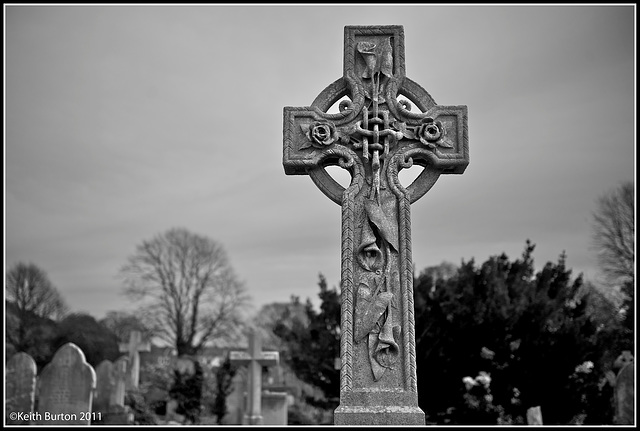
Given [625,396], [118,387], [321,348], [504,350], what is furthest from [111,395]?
[625,396]

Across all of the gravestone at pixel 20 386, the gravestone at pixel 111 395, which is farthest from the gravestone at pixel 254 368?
the gravestone at pixel 20 386

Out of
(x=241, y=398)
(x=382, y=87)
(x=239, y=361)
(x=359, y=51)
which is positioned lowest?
(x=241, y=398)

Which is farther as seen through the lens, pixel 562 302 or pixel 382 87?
pixel 562 302

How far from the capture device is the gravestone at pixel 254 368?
54.2 feet

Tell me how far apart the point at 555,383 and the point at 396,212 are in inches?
421

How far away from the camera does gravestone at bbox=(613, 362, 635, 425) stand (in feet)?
35.9

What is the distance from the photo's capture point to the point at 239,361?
1711cm

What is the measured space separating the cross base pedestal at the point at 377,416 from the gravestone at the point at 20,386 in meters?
11.0

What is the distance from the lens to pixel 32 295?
31.8 m

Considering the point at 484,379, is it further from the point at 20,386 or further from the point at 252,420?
the point at 20,386

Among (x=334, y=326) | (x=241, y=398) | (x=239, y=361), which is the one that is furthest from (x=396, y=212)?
(x=241, y=398)

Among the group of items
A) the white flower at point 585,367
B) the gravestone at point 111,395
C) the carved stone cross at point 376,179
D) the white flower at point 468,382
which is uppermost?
the carved stone cross at point 376,179

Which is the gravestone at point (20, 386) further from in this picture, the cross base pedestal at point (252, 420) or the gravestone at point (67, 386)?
the cross base pedestal at point (252, 420)

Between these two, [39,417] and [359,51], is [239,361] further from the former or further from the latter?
[359,51]
